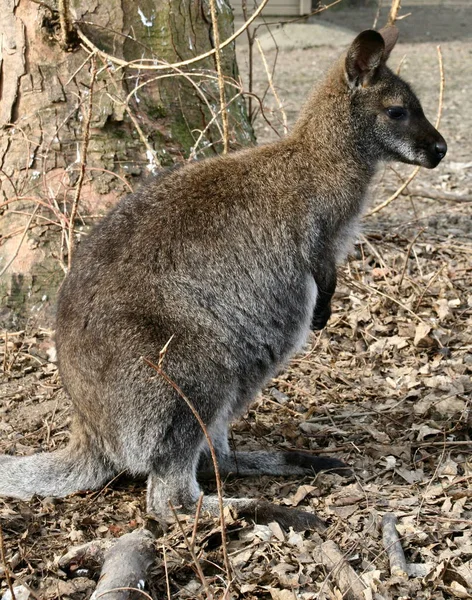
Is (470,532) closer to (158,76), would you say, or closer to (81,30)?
(158,76)

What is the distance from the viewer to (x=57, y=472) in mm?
3688

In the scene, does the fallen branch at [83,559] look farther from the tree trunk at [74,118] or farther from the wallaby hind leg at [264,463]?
the tree trunk at [74,118]

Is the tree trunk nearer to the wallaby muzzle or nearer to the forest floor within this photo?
the forest floor

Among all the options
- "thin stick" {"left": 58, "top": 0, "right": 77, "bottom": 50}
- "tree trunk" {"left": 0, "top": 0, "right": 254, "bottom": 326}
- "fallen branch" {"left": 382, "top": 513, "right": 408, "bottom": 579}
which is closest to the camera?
"fallen branch" {"left": 382, "top": 513, "right": 408, "bottom": 579}

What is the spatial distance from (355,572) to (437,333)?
2.38 metres

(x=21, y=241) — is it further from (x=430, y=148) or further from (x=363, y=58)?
(x=430, y=148)

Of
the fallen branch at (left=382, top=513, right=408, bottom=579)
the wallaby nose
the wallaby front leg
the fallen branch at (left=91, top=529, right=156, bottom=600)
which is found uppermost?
the wallaby nose

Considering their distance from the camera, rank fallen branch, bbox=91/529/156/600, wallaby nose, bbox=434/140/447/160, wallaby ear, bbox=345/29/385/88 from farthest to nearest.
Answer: wallaby nose, bbox=434/140/447/160, wallaby ear, bbox=345/29/385/88, fallen branch, bbox=91/529/156/600

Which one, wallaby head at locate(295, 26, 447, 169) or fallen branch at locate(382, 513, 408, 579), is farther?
wallaby head at locate(295, 26, 447, 169)

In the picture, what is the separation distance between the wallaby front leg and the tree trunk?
4.78ft

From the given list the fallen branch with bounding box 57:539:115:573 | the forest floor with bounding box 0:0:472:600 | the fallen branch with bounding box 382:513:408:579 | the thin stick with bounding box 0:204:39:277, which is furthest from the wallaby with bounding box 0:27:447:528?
the thin stick with bounding box 0:204:39:277

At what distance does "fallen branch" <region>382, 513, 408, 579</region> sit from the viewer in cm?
306

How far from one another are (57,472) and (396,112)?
7.53ft

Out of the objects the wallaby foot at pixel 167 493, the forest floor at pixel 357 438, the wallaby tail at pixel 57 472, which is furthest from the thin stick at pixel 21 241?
the wallaby foot at pixel 167 493
